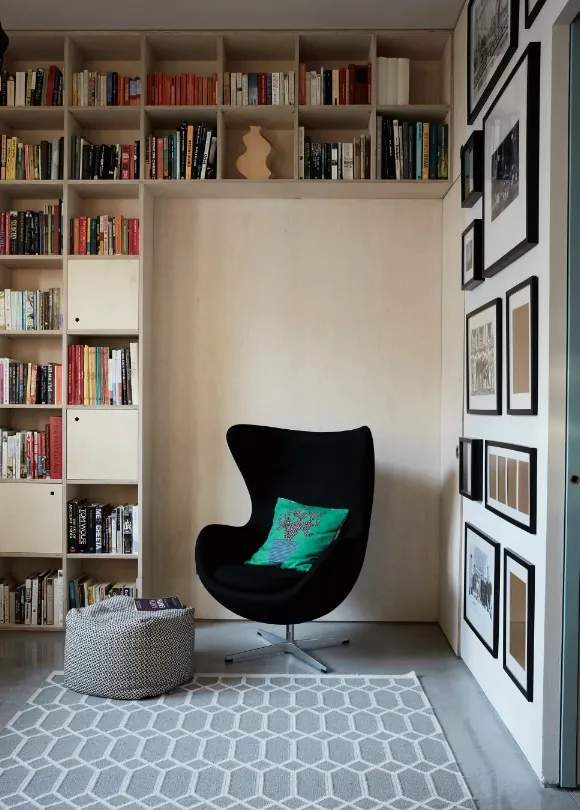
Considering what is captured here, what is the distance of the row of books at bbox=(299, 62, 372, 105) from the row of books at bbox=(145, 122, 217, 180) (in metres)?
0.54

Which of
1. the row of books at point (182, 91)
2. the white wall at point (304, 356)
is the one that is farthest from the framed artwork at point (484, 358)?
the row of books at point (182, 91)

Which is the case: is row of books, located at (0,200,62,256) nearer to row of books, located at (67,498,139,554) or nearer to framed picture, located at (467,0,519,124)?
row of books, located at (67,498,139,554)

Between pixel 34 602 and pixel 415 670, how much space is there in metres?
1.96

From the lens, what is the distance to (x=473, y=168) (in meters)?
2.95

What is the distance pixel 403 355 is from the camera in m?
3.86

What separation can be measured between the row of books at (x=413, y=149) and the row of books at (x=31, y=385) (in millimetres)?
1996

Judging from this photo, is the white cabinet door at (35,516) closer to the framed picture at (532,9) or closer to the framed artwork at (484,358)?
the framed artwork at (484,358)

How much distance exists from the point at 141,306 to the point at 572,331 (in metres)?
2.23

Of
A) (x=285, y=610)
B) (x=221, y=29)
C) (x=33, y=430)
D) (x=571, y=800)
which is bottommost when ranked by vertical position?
(x=571, y=800)

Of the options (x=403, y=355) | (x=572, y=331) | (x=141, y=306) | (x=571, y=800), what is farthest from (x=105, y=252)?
(x=571, y=800)

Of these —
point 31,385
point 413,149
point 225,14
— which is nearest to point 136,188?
point 225,14

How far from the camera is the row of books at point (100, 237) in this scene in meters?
3.70

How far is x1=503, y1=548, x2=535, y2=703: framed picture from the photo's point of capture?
229 cm

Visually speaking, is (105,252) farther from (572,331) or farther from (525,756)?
(525,756)
